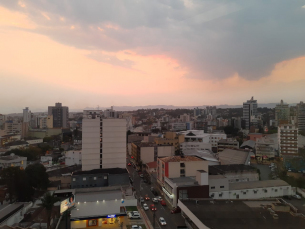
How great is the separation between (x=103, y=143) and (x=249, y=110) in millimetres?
34498

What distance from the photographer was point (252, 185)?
977cm

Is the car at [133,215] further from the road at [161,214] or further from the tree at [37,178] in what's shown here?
the tree at [37,178]

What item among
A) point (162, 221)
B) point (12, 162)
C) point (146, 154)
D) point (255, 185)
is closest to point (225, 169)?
point (255, 185)

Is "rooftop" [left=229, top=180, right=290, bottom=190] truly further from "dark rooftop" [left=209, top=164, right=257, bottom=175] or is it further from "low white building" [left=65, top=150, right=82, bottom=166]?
"low white building" [left=65, top=150, right=82, bottom=166]

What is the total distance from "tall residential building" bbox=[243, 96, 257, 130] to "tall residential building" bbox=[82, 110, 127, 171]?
31.5m

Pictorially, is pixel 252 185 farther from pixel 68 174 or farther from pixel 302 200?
pixel 68 174

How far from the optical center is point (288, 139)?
17.5 metres

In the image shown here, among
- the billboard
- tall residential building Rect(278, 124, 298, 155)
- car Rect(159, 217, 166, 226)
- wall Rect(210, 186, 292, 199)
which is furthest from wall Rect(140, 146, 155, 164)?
tall residential building Rect(278, 124, 298, 155)

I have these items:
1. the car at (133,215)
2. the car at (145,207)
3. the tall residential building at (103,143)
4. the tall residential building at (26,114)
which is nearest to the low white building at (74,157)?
the tall residential building at (103,143)

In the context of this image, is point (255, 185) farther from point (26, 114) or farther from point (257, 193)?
point (26, 114)

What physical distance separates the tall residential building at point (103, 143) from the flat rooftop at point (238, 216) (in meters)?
6.05

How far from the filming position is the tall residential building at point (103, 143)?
40.5 feet

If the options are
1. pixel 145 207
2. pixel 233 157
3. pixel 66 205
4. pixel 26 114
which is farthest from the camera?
pixel 26 114

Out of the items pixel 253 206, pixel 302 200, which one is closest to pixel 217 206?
pixel 253 206
